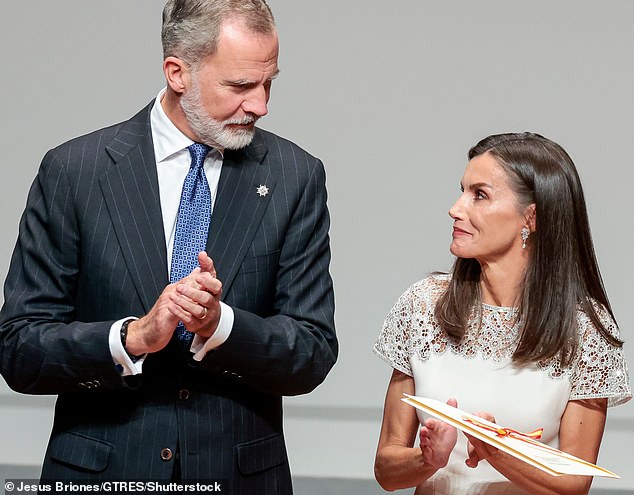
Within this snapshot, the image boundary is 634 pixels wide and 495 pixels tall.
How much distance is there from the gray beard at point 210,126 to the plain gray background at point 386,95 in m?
1.94

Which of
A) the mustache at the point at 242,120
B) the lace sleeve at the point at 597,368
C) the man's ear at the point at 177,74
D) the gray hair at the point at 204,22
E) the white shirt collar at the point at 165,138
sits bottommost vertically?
the lace sleeve at the point at 597,368

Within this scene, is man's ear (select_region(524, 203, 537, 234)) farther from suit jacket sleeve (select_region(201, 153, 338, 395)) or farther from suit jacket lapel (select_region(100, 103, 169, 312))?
suit jacket lapel (select_region(100, 103, 169, 312))

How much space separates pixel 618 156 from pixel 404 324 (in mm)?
1797

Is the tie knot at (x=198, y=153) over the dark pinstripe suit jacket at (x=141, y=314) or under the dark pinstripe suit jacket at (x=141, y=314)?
over

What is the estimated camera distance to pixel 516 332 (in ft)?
8.37

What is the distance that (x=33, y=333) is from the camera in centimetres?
213

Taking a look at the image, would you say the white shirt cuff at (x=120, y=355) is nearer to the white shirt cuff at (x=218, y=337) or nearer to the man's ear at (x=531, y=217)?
the white shirt cuff at (x=218, y=337)

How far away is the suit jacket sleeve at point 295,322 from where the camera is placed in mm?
2123

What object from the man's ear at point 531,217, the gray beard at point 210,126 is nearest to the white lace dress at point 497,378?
the man's ear at point 531,217

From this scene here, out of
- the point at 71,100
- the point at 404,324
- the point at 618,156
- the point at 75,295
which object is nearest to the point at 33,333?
the point at 75,295

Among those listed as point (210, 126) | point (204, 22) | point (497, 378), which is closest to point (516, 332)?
point (497, 378)

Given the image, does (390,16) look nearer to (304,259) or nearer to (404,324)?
(404,324)

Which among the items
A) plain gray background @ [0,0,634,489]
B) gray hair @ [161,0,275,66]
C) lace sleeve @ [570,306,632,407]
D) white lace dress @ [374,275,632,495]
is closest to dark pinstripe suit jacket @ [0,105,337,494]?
gray hair @ [161,0,275,66]

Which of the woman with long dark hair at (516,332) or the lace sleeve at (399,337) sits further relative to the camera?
the lace sleeve at (399,337)
